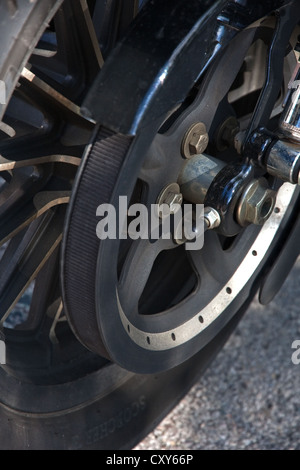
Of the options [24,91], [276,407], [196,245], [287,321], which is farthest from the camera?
[287,321]

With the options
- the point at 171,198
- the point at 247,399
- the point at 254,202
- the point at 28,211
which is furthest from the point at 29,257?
the point at 247,399

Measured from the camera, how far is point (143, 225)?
133 centimetres

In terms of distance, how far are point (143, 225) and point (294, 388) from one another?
0.85 meters

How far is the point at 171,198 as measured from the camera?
1332 mm

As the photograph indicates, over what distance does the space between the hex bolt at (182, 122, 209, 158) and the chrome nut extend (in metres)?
0.12

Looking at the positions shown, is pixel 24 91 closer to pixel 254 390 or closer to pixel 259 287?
pixel 259 287

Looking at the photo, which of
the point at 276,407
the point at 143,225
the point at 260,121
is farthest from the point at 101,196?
the point at 276,407

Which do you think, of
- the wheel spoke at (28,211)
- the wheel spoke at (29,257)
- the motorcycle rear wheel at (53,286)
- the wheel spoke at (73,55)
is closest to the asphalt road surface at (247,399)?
the motorcycle rear wheel at (53,286)

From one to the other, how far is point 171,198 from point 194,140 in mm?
105

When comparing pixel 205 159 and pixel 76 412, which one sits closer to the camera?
pixel 205 159

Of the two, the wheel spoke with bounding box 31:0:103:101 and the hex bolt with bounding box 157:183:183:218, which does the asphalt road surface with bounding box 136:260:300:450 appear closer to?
the hex bolt with bounding box 157:183:183:218

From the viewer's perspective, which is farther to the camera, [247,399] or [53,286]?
[247,399]

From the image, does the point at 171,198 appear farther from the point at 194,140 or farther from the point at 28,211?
the point at 28,211

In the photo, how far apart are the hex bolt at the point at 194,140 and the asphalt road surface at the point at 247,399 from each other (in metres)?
0.80
